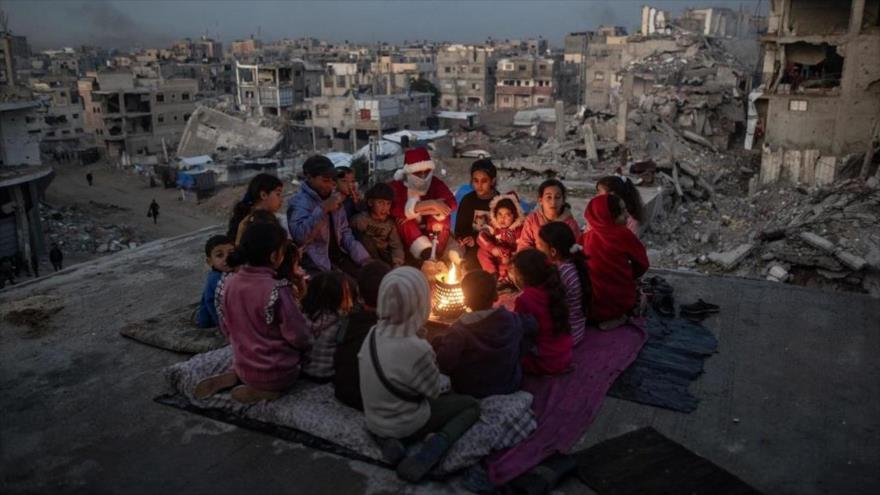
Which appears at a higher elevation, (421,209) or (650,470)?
(421,209)

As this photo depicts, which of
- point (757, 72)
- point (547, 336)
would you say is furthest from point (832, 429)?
point (757, 72)

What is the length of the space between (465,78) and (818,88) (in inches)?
1793

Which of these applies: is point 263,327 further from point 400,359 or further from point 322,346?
point 400,359

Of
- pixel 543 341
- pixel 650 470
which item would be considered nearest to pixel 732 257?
pixel 543 341

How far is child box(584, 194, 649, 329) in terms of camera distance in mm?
5801

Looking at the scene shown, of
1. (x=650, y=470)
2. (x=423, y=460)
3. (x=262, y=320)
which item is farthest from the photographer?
(x=262, y=320)

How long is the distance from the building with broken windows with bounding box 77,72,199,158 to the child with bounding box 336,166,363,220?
1688 inches

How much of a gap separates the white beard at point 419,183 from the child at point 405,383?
3.00m

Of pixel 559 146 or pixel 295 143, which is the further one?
pixel 295 143

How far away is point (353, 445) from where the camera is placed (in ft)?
13.6


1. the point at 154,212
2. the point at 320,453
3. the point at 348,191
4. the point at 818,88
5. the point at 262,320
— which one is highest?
the point at 818,88

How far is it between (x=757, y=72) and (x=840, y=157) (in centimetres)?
2162

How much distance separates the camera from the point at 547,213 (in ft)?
20.8

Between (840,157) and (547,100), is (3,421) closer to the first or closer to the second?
(840,157)
